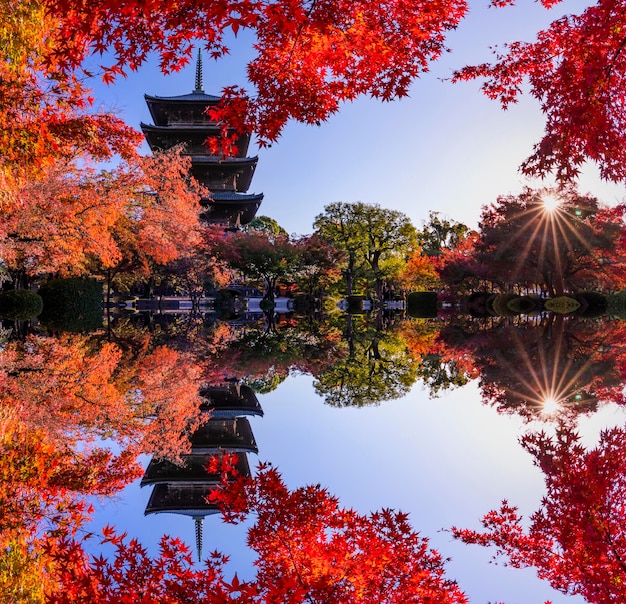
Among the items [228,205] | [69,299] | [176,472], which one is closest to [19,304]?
[69,299]

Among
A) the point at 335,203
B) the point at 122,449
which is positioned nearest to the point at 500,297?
the point at 335,203

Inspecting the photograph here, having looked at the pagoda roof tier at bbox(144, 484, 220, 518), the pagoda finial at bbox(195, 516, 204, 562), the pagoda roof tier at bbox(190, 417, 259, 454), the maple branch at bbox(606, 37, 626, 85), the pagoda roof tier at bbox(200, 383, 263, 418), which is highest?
the maple branch at bbox(606, 37, 626, 85)

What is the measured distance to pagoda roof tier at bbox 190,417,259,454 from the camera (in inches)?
233

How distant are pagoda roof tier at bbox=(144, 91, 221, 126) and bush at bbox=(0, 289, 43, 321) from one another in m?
18.5

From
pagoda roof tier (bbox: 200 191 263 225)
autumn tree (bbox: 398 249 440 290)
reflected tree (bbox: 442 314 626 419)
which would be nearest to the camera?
reflected tree (bbox: 442 314 626 419)

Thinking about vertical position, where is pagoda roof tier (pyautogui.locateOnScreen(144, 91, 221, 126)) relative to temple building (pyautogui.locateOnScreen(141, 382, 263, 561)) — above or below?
above

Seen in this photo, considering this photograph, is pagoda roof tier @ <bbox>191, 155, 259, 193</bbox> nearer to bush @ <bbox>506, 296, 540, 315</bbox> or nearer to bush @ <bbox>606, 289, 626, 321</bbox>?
bush @ <bbox>506, 296, 540, 315</bbox>

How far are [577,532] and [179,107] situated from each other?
3461 centimetres

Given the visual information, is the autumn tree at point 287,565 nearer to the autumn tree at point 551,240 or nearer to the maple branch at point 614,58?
the maple branch at point 614,58

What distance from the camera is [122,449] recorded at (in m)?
5.12

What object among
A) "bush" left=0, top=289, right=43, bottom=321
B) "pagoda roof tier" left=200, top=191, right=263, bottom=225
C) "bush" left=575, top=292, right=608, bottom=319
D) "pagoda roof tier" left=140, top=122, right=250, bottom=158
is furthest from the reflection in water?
"pagoda roof tier" left=140, top=122, right=250, bottom=158

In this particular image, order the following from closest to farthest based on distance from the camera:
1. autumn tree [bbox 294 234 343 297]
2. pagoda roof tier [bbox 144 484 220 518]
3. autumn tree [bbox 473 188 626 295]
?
pagoda roof tier [bbox 144 484 220 518], autumn tree [bbox 473 188 626 295], autumn tree [bbox 294 234 343 297]

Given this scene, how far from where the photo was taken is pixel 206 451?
5.86 meters

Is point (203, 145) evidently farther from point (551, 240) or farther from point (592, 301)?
point (592, 301)
